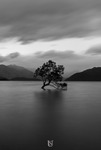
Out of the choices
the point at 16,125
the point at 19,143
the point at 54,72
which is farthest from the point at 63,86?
the point at 19,143

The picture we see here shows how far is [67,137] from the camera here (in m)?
20.1

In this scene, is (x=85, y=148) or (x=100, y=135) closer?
(x=85, y=148)

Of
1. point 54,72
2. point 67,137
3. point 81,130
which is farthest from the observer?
point 54,72

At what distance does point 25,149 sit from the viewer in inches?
642

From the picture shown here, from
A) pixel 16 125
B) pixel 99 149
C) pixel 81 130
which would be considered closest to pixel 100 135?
pixel 81 130

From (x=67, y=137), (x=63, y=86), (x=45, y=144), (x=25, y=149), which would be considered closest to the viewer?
(x=25, y=149)

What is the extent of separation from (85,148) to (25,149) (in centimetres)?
519

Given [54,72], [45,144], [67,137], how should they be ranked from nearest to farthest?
1. [45,144]
2. [67,137]
3. [54,72]

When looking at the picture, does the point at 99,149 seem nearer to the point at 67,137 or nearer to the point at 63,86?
the point at 67,137

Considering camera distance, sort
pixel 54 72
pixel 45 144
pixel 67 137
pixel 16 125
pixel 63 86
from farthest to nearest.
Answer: pixel 63 86, pixel 54 72, pixel 16 125, pixel 67 137, pixel 45 144

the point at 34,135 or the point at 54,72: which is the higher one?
the point at 54,72

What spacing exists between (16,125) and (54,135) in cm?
724

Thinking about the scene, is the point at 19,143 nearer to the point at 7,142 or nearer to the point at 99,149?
the point at 7,142

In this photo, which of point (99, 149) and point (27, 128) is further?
point (27, 128)
